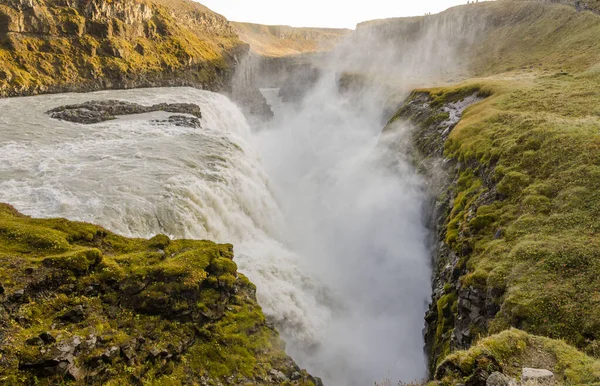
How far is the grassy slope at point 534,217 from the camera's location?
1060 cm

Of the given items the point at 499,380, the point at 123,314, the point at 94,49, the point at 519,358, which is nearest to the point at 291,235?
the point at 123,314

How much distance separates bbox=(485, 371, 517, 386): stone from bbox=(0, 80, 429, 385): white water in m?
12.1

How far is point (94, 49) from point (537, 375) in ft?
247

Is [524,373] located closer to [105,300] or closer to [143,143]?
[105,300]

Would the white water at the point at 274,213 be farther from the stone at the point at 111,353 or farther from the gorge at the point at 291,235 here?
the stone at the point at 111,353

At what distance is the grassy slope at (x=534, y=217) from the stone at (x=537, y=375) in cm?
56

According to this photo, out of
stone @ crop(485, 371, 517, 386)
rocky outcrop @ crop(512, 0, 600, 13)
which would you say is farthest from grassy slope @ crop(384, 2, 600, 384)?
rocky outcrop @ crop(512, 0, 600, 13)

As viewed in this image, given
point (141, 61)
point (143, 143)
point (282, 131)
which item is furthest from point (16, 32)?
point (282, 131)

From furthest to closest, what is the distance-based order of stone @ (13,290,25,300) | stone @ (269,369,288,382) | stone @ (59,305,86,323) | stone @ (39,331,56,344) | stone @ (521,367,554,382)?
stone @ (269,369,288,382) → stone @ (59,305,86,323) → stone @ (13,290,25,300) → stone @ (39,331,56,344) → stone @ (521,367,554,382)

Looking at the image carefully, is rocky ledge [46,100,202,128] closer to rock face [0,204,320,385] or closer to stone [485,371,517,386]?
rock face [0,204,320,385]

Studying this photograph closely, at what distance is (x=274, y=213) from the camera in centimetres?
3375

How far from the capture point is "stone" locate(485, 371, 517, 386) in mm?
8195

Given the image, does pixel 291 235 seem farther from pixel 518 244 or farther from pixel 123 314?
pixel 123 314

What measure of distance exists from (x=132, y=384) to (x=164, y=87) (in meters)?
70.9
